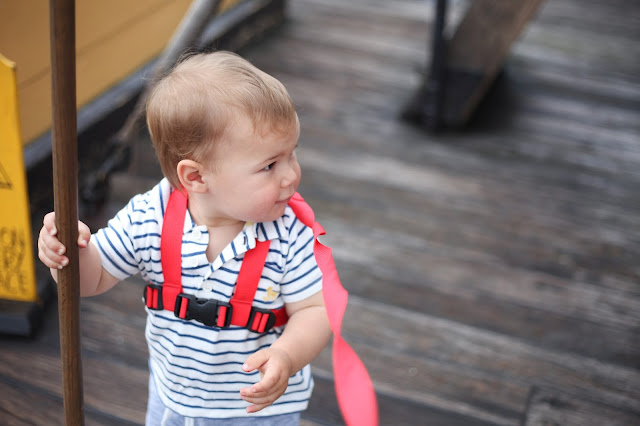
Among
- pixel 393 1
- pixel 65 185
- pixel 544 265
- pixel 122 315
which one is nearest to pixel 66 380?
pixel 65 185

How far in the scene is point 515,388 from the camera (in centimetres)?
149

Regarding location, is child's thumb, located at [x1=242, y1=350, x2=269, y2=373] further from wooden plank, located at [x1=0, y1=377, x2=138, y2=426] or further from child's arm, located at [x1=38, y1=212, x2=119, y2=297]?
wooden plank, located at [x1=0, y1=377, x2=138, y2=426]

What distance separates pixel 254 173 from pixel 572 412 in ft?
3.15

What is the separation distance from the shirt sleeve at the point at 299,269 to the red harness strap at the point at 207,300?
0.04 metres

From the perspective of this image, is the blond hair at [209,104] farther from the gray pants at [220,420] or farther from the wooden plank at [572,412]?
the wooden plank at [572,412]

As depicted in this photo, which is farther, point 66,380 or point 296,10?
point 296,10

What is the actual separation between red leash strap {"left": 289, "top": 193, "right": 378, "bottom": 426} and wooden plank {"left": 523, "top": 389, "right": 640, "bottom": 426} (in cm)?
77

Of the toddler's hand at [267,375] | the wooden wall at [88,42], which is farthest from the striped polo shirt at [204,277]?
the wooden wall at [88,42]

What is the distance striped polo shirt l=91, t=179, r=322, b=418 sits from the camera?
2.91ft

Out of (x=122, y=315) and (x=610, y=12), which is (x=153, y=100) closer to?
(x=122, y=315)

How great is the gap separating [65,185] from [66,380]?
24 cm

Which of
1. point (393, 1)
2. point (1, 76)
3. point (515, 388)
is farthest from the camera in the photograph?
point (393, 1)

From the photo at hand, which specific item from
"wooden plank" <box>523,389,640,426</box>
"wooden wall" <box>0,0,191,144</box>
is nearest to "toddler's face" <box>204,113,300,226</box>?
"wooden plank" <box>523,389,640,426</box>

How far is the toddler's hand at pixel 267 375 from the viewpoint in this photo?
0.78 m
